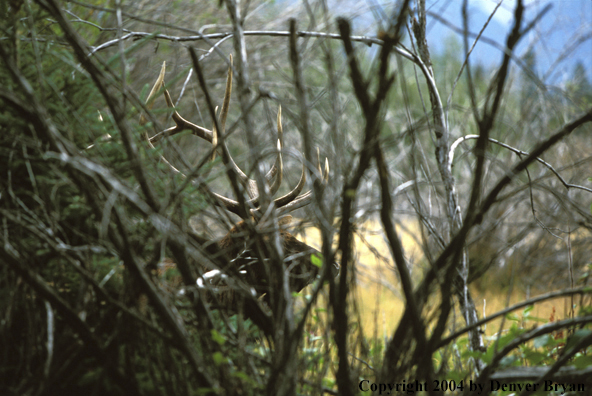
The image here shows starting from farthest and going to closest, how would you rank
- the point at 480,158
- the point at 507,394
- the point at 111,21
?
1. the point at 111,21
2. the point at 507,394
3. the point at 480,158

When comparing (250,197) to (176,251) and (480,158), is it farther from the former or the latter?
(480,158)

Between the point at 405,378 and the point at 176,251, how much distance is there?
81 centimetres

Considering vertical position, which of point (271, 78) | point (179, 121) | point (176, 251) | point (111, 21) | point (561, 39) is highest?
point (271, 78)

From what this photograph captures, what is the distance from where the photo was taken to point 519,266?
7863mm

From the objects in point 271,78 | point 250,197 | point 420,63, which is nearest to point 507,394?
point 420,63

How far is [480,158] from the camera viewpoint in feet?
4.27

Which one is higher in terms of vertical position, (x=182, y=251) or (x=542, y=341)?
(x=182, y=251)

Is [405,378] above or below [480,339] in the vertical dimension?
below

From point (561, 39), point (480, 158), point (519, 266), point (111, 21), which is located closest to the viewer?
point (480, 158)

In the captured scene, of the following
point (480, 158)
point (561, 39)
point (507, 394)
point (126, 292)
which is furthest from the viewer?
point (561, 39)

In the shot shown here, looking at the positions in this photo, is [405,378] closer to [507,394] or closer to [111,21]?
[507,394]

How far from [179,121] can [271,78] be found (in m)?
6.53

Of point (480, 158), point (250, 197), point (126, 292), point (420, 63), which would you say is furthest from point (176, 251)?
point (250, 197)

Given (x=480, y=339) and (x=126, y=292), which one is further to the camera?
(x=480, y=339)
